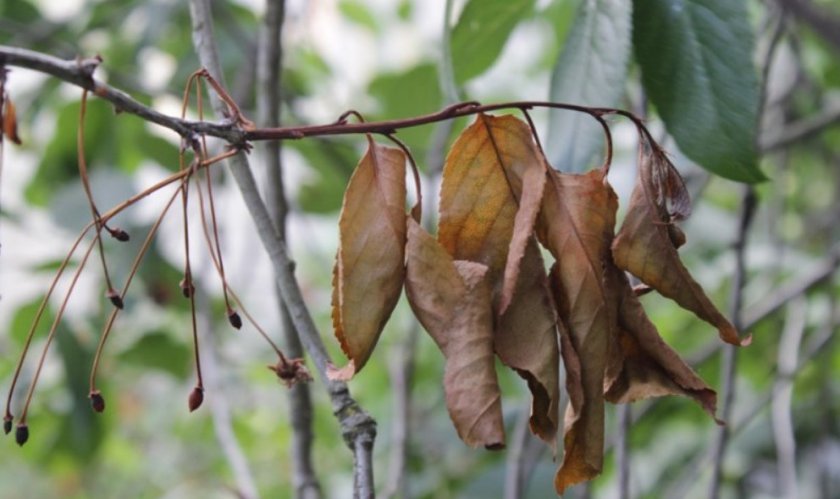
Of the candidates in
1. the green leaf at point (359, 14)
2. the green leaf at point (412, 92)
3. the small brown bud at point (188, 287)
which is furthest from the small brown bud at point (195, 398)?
the green leaf at point (359, 14)

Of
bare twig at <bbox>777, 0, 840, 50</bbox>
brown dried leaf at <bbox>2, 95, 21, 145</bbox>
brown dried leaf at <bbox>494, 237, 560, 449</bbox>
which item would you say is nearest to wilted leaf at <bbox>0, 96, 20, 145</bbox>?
brown dried leaf at <bbox>2, 95, 21, 145</bbox>

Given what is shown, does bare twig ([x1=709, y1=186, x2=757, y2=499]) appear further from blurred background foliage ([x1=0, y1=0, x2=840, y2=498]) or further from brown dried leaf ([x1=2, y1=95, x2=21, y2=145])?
brown dried leaf ([x1=2, y1=95, x2=21, y2=145])

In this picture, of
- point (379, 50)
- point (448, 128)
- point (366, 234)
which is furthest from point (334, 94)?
point (366, 234)

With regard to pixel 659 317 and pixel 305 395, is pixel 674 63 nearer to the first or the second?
pixel 305 395

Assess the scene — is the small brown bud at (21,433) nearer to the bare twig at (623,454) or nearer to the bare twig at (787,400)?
the bare twig at (623,454)

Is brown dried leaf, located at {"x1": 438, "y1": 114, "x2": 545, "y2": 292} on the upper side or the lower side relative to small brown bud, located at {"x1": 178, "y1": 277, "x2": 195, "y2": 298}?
lower

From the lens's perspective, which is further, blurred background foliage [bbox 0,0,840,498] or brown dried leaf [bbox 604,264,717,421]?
blurred background foliage [bbox 0,0,840,498]
